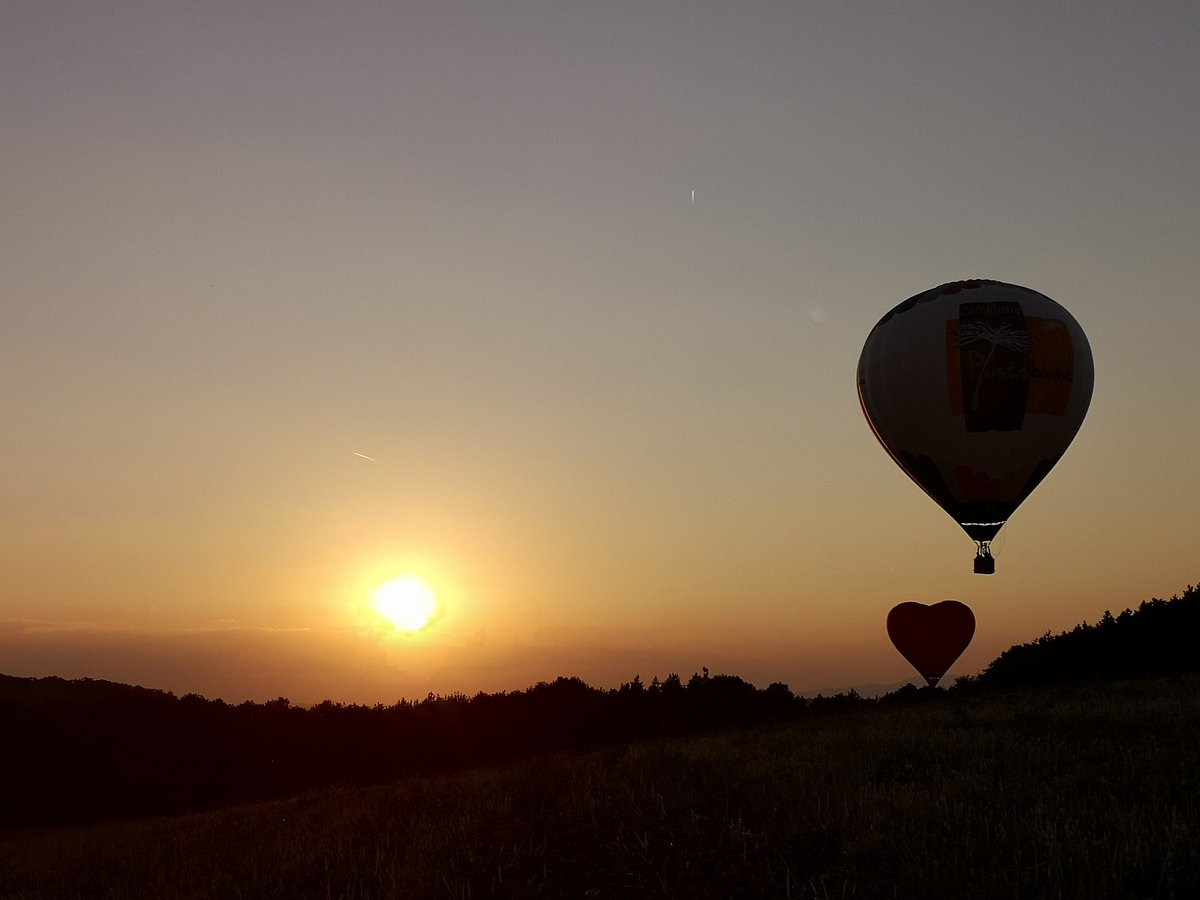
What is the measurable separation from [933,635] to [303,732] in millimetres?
18032

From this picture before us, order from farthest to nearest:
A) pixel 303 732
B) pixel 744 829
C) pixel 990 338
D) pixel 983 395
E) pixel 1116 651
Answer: pixel 1116 651, pixel 303 732, pixel 990 338, pixel 983 395, pixel 744 829

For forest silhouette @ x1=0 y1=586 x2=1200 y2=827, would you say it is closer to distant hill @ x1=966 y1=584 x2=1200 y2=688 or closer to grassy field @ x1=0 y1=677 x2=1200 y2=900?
distant hill @ x1=966 y1=584 x2=1200 y2=688

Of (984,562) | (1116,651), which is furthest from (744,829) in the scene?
(1116,651)

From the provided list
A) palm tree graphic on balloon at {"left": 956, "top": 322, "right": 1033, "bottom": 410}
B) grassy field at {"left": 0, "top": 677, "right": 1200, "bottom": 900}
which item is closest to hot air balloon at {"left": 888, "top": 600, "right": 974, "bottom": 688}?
palm tree graphic on balloon at {"left": 956, "top": 322, "right": 1033, "bottom": 410}

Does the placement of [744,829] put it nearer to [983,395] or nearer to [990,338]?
[983,395]

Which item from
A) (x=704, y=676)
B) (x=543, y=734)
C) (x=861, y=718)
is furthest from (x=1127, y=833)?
(x=704, y=676)

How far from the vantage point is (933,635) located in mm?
30609

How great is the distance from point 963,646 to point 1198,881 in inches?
861

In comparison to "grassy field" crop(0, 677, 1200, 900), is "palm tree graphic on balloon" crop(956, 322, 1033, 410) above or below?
above

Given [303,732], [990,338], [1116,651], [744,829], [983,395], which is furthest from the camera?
[1116,651]

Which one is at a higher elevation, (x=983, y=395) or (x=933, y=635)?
(x=983, y=395)

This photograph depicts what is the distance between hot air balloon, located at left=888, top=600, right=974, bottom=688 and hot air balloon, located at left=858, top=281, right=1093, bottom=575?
570cm

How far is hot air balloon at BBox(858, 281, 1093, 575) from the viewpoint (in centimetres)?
2508

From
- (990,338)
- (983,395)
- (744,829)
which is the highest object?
(990,338)
